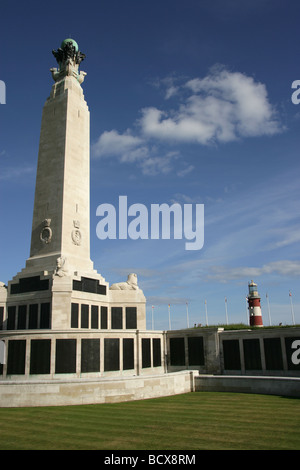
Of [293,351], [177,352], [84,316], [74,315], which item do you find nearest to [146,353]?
[177,352]

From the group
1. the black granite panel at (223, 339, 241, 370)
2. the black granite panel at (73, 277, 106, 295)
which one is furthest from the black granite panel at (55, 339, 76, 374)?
the black granite panel at (223, 339, 241, 370)

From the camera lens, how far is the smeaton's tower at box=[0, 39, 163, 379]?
3534 centimetres

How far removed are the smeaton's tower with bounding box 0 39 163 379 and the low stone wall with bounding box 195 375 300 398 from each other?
35.7 feet

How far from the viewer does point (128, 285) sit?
2016 inches

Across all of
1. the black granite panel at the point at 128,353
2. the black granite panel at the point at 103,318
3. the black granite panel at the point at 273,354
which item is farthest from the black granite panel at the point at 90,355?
the black granite panel at the point at 273,354

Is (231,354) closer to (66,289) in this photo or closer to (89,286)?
(89,286)

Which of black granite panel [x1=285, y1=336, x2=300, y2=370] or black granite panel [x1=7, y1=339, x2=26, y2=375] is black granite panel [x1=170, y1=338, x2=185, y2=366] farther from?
black granite panel [x1=7, y1=339, x2=26, y2=375]

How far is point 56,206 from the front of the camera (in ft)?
157

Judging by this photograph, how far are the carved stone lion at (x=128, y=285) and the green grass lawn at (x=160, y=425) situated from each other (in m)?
24.7

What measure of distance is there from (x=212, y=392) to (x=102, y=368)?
39.1ft

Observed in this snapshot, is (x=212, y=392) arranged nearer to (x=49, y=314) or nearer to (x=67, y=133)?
(x=49, y=314)

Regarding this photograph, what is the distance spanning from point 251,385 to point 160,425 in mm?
13448

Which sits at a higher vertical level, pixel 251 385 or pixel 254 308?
pixel 254 308
